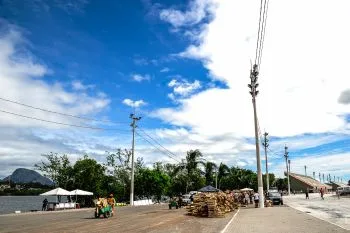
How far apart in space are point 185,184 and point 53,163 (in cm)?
3313

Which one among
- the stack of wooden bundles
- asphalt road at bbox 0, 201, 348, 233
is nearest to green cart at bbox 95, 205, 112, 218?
asphalt road at bbox 0, 201, 348, 233

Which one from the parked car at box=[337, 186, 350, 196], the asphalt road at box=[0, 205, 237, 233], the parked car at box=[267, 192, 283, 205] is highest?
the parked car at box=[337, 186, 350, 196]

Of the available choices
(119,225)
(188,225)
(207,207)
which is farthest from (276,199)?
(119,225)

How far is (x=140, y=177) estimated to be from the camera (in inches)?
2990

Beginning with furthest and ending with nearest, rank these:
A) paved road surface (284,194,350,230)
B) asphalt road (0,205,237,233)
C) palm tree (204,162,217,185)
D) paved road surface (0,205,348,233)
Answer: palm tree (204,162,217,185)
paved road surface (284,194,350,230)
asphalt road (0,205,237,233)
paved road surface (0,205,348,233)

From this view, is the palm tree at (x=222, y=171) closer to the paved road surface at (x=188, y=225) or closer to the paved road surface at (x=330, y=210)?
the paved road surface at (x=330, y=210)

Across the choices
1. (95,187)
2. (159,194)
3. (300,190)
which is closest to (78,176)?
(95,187)

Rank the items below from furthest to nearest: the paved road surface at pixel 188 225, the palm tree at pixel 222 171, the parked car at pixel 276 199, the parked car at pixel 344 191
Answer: the palm tree at pixel 222 171
the parked car at pixel 344 191
the parked car at pixel 276 199
the paved road surface at pixel 188 225

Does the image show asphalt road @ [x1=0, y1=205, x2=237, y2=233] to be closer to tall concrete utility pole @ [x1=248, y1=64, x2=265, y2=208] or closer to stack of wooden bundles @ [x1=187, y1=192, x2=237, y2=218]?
stack of wooden bundles @ [x1=187, y1=192, x2=237, y2=218]

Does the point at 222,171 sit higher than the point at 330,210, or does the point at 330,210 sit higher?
the point at 222,171

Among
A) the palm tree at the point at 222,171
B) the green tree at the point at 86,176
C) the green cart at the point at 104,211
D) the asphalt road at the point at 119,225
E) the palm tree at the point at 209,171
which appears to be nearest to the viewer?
the asphalt road at the point at 119,225

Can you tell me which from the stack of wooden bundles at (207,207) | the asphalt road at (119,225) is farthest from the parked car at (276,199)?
the asphalt road at (119,225)

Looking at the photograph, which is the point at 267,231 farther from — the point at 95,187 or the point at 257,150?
the point at 95,187

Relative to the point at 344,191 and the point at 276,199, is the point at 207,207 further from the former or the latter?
the point at 344,191
